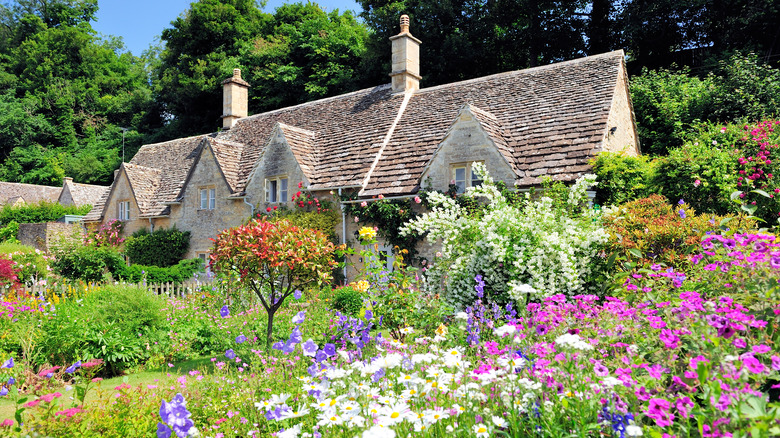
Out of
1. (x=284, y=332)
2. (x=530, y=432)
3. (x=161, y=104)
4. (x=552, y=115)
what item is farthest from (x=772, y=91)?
(x=161, y=104)

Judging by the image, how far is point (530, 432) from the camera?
315 cm

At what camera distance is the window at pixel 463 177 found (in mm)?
13797

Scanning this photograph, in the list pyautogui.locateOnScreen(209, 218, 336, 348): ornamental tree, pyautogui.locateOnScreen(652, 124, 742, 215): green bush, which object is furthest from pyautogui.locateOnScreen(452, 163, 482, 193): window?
pyautogui.locateOnScreen(209, 218, 336, 348): ornamental tree

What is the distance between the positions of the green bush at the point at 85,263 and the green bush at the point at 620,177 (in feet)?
54.7

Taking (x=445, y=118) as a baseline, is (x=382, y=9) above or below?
above

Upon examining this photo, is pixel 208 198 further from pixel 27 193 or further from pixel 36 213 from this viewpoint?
pixel 27 193

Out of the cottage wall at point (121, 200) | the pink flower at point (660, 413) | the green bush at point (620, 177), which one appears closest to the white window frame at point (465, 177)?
the green bush at point (620, 177)

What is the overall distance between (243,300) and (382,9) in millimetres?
23022

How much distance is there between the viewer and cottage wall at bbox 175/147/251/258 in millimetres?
19366

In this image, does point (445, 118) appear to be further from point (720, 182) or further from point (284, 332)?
point (284, 332)

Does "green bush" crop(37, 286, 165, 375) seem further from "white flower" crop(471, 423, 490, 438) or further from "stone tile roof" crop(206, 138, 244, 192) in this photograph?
"stone tile roof" crop(206, 138, 244, 192)

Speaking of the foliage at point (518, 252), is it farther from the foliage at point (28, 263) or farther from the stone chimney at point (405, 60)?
the foliage at point (28, 263)

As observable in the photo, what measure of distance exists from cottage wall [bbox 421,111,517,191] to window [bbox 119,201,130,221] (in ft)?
57.3

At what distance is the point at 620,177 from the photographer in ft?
37.4
